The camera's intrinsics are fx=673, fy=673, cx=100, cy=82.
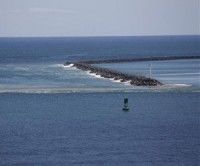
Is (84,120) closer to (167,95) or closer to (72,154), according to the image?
(72,154)

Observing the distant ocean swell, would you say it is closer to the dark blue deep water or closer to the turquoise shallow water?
the dark blue deep water

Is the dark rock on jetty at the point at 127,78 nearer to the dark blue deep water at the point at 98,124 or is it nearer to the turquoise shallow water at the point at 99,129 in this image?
the dark blue deep water at the point at 98,124

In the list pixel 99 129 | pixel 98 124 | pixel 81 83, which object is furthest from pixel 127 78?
pixel 99 129

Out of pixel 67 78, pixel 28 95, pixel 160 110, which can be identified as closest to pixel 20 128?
pixel 160 110

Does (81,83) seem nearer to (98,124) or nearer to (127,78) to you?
(127,78)

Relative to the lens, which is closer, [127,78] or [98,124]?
[98,124]

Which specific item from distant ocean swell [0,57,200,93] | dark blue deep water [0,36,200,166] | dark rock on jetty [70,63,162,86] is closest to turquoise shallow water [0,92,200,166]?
dark blue deep water [0,36,200,166]

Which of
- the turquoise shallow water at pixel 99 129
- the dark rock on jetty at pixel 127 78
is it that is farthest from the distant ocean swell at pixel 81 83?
the turquoise shallow water at pixel 99 129

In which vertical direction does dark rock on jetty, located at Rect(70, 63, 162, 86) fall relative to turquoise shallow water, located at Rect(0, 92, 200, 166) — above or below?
above
